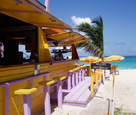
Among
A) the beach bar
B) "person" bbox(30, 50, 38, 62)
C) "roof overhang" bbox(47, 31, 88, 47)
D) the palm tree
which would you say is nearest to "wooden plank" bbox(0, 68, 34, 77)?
the beach bar

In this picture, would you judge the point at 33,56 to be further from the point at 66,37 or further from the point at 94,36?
the point at 94,36

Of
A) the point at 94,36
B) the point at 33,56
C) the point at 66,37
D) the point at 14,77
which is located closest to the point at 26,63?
→ the point at 33,56

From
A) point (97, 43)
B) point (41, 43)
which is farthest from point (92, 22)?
point (41, 43)

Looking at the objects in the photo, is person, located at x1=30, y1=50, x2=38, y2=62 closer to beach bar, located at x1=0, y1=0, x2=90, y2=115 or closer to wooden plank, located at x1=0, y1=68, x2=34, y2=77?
beach bar, located at x1=0, y1=0, x2=90, y2=115

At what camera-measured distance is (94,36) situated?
13.1 metres

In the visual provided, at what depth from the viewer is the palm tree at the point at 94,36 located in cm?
1278

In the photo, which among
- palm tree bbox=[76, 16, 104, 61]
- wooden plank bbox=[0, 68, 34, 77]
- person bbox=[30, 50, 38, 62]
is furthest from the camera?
palm tree bbox=[76, 16, 104, 61]

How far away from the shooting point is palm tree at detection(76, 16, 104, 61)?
12.8m

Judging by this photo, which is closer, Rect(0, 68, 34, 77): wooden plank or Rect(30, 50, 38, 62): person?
Rect(0, 68, 34, 77): wooden plank

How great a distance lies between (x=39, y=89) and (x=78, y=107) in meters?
1.30

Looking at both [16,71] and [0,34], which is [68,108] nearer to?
[16,71]

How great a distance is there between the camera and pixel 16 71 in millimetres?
2854

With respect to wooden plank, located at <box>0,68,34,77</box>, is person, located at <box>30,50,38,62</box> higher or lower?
higher

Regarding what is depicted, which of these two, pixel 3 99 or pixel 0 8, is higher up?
pixel 0 8
